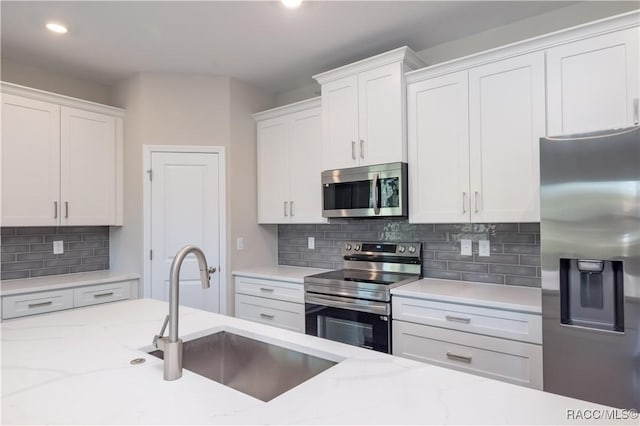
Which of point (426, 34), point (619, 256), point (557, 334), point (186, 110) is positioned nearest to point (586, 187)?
point (619, 256)

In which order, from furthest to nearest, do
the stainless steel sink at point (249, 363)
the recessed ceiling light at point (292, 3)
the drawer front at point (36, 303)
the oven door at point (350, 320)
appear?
the drawer front at point (36, 303) → the oven door at point (350, 320) → the recessed ceiling light at point (292, 3) → the stainless steel sink at point (249, 363)

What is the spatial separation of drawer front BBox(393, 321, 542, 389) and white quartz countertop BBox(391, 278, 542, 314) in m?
0.19

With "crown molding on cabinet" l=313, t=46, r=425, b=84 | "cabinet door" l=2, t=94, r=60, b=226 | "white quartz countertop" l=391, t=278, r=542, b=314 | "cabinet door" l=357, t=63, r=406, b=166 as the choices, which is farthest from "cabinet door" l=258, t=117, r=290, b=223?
"cabinet door" l=2, t=94, r=60, b=226

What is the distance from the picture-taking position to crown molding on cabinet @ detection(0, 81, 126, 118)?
280cm

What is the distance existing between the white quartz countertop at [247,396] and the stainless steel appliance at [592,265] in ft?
2.79

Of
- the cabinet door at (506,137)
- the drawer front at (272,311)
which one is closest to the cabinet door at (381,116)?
the cabinet door at (506,137)

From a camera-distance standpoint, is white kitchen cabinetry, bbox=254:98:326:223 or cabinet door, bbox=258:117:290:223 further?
cabinet door, bbox=258:117:290:223

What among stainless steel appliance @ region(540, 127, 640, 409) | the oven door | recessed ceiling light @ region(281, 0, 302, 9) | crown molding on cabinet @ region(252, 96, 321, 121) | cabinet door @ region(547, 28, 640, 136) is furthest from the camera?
crown molding on cabinet @ region(252, 96, 321, 121)

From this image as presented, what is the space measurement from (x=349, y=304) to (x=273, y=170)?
1574mm

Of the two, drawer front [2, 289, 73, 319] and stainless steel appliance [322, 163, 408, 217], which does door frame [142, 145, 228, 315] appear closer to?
drawer front [2, 289, 73, 319]

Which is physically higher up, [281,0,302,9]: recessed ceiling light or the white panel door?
[281,0,302,9]: recessed ceiling light

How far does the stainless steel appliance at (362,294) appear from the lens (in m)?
2.41

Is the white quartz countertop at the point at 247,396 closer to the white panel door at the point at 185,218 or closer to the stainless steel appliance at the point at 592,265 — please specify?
the stainless steel appliance at the point at 592,265

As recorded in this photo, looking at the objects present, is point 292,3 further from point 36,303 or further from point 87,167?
point 36,303
